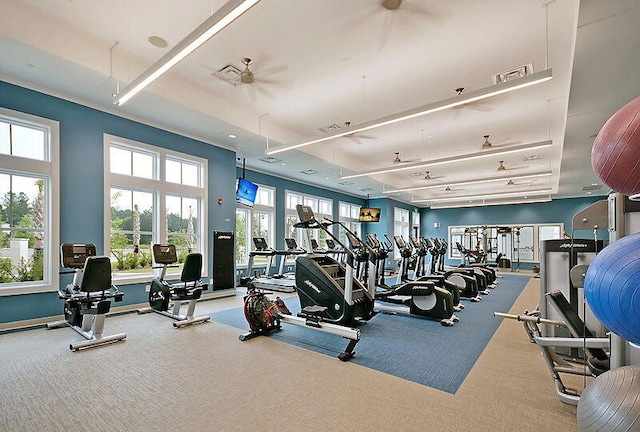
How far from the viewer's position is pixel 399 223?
1542 centimetres

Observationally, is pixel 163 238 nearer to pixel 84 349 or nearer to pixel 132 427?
pixel 84 349

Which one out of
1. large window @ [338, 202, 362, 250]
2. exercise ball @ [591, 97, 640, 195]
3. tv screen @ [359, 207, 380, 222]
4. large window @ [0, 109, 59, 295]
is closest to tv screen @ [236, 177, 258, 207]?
large window @ [0, 109, 59, 295]

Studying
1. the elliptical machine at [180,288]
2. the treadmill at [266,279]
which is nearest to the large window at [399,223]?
the treadmill at [266,279]

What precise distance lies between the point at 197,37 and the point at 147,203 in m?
3.85

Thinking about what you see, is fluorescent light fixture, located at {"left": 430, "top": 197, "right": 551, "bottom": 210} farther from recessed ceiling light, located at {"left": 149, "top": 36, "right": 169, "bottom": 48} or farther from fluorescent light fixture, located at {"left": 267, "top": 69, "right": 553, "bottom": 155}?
recessed ceiling light, located at {"left": 149, "top": 36, "right": 169, "bottom": 48}

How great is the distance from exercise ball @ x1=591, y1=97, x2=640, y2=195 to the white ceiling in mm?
2039

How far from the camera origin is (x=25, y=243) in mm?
4395

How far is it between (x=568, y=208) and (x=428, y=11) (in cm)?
1465

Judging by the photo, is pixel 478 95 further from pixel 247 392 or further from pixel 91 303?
pixel 91 303

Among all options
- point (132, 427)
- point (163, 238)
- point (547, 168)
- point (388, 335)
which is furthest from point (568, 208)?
point (132, 427)

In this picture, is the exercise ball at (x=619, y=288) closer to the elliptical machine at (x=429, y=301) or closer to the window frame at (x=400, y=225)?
the elliptical machine at (x=429, y=301)

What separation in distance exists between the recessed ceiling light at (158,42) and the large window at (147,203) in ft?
6.33

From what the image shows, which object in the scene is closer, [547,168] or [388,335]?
[388,335]

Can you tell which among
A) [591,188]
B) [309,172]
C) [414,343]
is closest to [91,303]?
[414,343]
